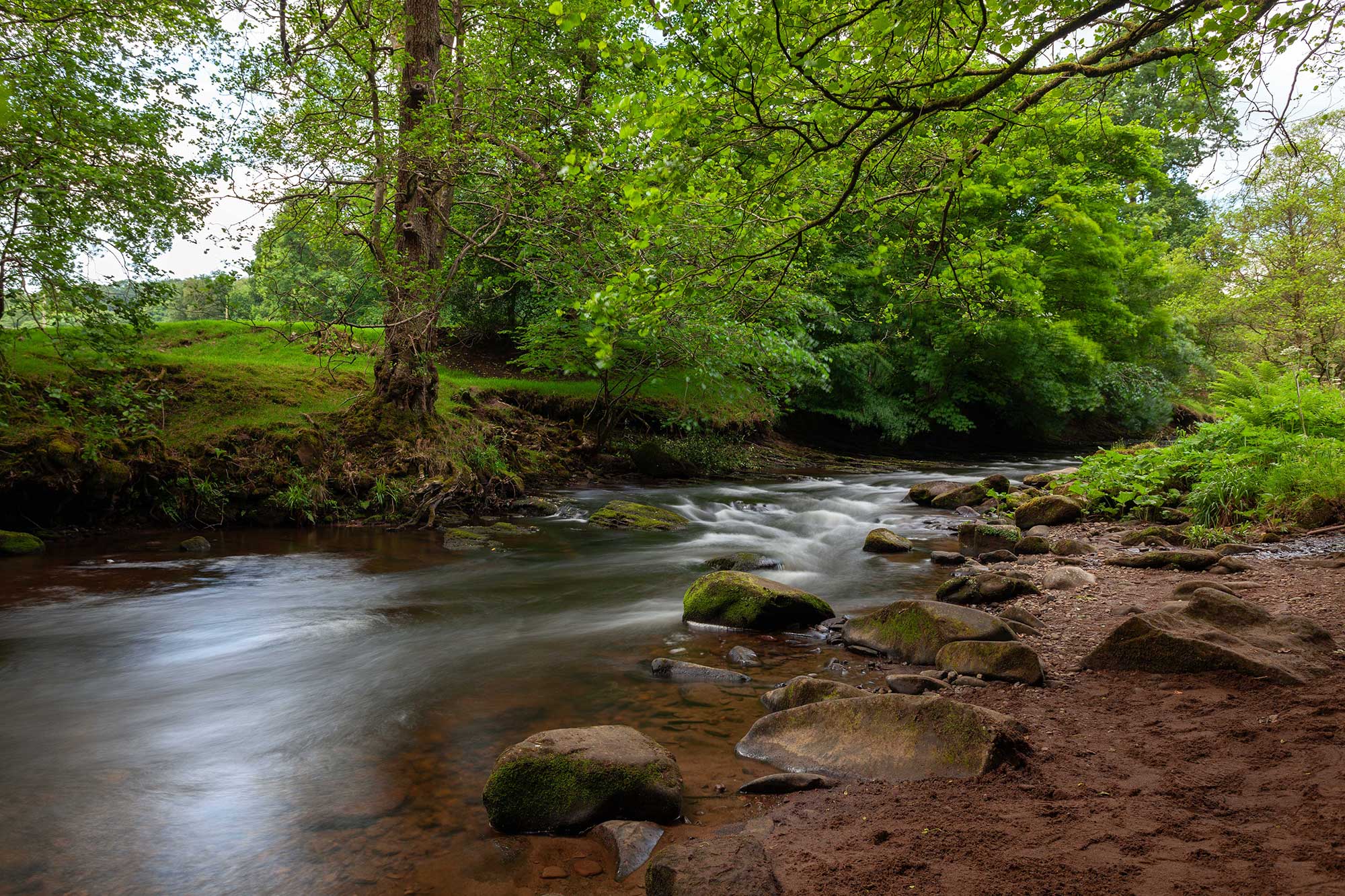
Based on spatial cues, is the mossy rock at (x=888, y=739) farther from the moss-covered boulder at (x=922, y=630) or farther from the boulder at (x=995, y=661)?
the moss-covered boulder at (x=922, y=630)

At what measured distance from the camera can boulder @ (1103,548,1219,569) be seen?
23.7ft

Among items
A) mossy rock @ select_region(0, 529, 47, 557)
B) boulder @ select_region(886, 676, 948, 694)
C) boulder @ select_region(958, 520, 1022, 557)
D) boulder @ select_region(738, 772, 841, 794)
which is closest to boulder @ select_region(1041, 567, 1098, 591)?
boulder @ select_region(958, 520, 1022, 557)

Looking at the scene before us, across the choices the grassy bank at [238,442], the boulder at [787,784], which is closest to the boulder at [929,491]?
the grassy bank at [238,442]

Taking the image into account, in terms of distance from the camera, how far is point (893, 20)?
359 centimetres

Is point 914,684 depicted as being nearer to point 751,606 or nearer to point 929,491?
point 751,606

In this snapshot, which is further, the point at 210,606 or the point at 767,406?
the point at 767,406

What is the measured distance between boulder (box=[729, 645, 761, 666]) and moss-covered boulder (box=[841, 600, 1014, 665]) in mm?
834

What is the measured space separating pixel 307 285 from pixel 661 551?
6.03 metres

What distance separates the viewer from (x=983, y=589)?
677cm

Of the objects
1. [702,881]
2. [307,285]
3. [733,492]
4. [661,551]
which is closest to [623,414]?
[733,492]

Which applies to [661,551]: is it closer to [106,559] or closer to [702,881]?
[106,559]

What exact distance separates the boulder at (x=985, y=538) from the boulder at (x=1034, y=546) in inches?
6.6

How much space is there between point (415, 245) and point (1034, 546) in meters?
10.3

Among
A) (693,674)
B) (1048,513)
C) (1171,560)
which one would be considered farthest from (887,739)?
(1048,513)
